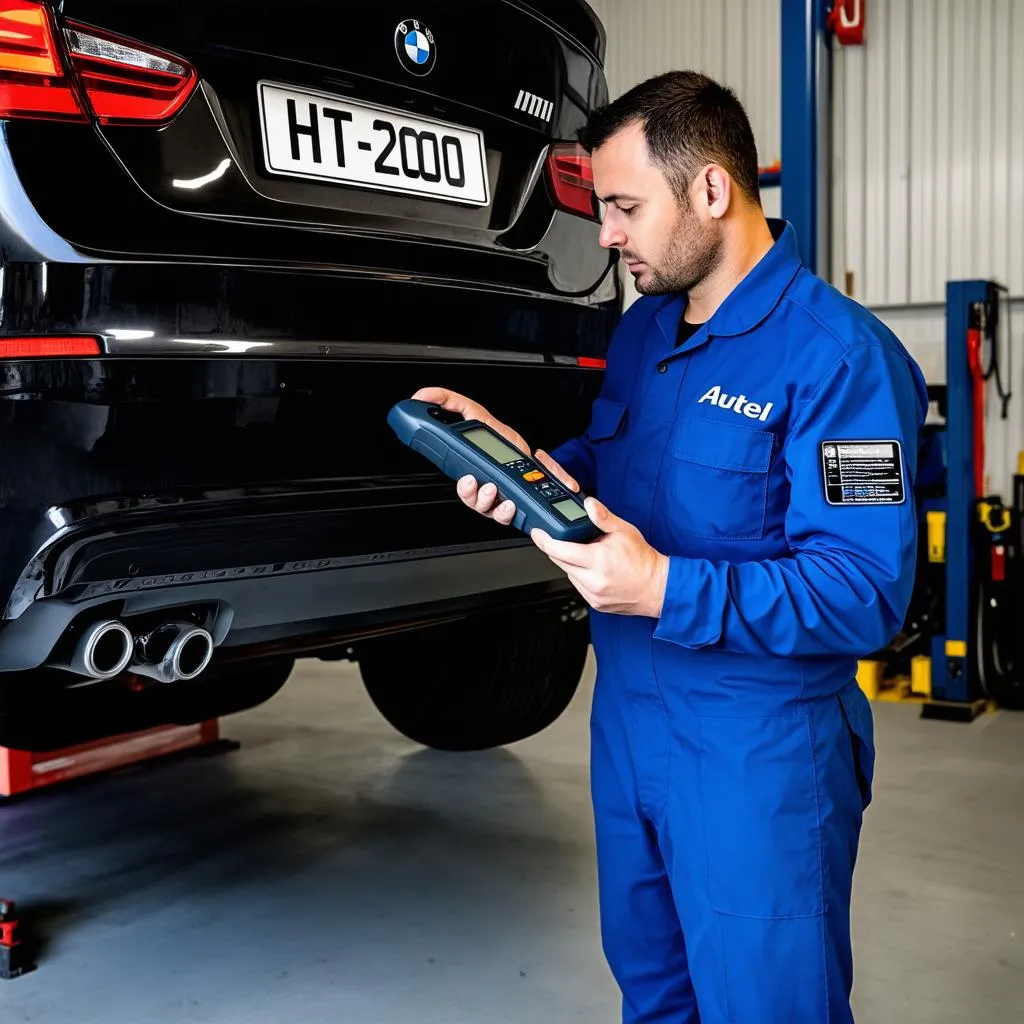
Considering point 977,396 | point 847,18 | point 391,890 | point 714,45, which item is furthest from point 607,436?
point 714,45

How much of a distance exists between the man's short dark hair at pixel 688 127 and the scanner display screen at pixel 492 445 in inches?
14.2

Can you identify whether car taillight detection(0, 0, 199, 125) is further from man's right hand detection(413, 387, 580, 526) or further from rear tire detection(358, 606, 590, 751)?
rear tire detection(358, 606, 590, 751)

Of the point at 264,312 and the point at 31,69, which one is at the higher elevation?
the point at 31,69

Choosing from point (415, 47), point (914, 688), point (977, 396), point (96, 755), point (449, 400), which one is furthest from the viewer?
point (914, 688)

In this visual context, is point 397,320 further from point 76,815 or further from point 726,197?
point 76,815

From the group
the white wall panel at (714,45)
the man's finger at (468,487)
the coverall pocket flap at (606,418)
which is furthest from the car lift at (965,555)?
the man's finger at (468,487)

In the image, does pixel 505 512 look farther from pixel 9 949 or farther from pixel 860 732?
pixel 9 949

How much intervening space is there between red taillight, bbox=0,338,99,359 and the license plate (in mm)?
365

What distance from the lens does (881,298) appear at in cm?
659

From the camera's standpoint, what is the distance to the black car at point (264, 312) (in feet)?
4.29

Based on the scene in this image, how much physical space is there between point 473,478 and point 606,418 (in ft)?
1.05

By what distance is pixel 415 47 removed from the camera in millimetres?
1697

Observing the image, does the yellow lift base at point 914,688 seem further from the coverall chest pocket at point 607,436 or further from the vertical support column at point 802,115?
the coverall chest pocket at point 607,436

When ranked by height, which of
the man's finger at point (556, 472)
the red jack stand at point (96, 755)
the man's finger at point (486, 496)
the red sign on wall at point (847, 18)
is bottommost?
the red jack stand at point (96, 755)
